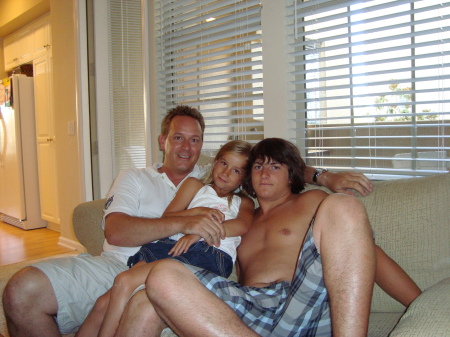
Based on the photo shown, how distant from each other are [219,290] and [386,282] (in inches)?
22.4

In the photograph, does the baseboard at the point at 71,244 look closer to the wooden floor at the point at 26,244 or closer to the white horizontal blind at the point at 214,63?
the wooden floor at the point at 26,244

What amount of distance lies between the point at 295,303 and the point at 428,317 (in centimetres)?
40

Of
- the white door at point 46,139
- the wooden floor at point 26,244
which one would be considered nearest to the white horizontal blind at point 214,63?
the wooden floor at point 26,244

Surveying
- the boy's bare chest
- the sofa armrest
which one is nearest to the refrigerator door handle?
the sofa armrest

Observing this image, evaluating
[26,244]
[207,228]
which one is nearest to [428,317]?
[207,228]

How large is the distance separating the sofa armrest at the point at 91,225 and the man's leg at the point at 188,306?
2.95 ft

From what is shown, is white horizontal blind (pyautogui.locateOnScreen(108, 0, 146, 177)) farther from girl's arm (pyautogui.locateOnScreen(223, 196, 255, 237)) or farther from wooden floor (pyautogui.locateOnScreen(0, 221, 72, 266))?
girl's arm (pyautogui.locateOnScreen(223, 196, 255, 237))

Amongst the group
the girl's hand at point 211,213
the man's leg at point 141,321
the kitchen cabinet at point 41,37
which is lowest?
the man's leg at point 141,321

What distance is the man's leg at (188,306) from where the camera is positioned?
1037mm

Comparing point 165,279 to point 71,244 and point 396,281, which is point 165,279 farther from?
point 71,244

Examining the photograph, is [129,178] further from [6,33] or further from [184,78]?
[6,33]

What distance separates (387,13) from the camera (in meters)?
1.85

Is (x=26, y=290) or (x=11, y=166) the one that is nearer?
(x=26, y=290)

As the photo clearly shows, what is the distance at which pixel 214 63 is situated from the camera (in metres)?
2.50
